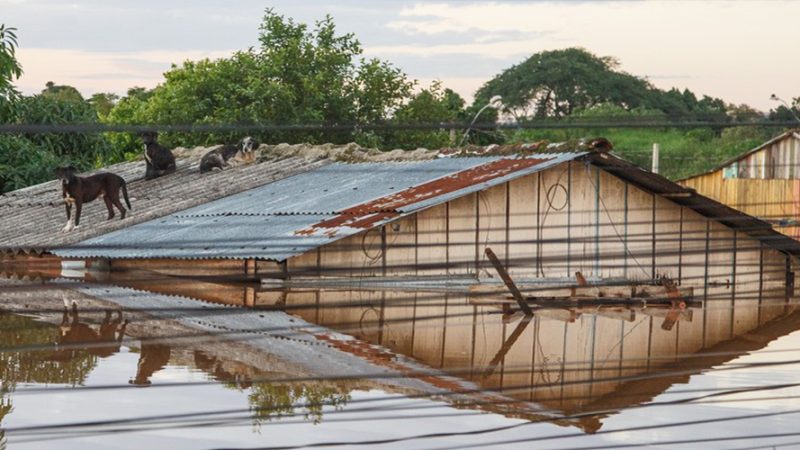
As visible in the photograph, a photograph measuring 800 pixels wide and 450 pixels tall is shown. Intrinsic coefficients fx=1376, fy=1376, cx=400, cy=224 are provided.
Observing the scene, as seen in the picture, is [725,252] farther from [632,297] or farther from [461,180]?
[461,180]

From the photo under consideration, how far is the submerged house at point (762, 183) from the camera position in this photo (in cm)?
2894

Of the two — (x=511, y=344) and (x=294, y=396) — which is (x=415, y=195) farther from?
(x=294, y=396)

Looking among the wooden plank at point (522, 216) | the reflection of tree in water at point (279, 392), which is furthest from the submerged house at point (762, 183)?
the reflection of tree in water at point (279, 392)

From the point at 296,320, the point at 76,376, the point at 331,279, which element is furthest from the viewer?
the point at 331,279

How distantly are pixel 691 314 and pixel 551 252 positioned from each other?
221cm

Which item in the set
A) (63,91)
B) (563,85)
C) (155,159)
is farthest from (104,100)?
(155,159)

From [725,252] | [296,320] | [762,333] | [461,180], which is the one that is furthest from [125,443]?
[725,252]

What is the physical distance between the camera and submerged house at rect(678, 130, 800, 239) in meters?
28.9

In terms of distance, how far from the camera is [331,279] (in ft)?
58.7

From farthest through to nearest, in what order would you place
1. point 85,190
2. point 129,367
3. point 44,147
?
point 44,147, point 85,190, point 129,367

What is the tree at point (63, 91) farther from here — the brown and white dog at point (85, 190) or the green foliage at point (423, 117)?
the brown and white dog at point (85, 190)

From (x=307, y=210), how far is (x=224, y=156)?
21.5 feet

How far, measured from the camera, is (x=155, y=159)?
985 inches

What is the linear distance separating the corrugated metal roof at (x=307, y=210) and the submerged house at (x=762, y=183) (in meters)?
8.45
